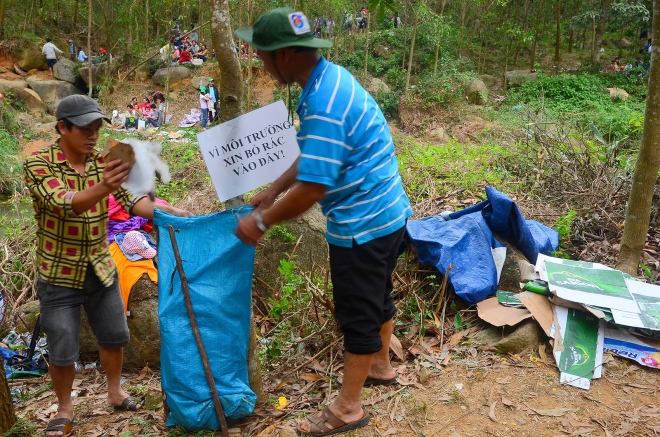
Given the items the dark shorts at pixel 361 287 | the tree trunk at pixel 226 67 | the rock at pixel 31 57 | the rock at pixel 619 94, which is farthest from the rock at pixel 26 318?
the rock at pixel 31 57

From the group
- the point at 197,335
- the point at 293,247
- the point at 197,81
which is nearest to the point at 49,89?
the point at 197,81

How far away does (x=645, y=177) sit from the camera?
11.8ft

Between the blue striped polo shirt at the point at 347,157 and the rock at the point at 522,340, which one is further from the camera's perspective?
the rock at the point at 522,340

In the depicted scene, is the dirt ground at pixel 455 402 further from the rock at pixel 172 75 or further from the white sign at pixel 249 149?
the rock at pixel 172 75

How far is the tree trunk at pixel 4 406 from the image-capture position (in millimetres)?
2385

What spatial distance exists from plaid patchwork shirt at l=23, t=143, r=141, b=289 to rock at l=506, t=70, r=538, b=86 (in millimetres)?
19650

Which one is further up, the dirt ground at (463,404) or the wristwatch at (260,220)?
the wristwatch at (260,220)

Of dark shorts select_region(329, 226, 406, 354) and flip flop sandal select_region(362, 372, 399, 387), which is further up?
dark shorts select_region(329, 226, 406, 354)

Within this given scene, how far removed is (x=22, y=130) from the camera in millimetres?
14852

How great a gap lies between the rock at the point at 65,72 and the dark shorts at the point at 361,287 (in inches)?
868

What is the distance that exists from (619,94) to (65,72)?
1980 cm

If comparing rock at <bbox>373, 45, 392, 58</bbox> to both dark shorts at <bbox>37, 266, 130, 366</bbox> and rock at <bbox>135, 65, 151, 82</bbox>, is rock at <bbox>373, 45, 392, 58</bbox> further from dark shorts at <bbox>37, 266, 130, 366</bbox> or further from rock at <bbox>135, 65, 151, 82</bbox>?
dark shorts at <bbox>37, 266, 130, 366</bbox>

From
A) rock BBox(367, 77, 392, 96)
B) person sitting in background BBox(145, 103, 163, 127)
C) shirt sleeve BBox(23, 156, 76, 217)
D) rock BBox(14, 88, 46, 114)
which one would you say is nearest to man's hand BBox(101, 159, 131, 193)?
shirt sleeve BBox(23, 156, 76, 217)

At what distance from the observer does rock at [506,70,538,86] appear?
20.1m
